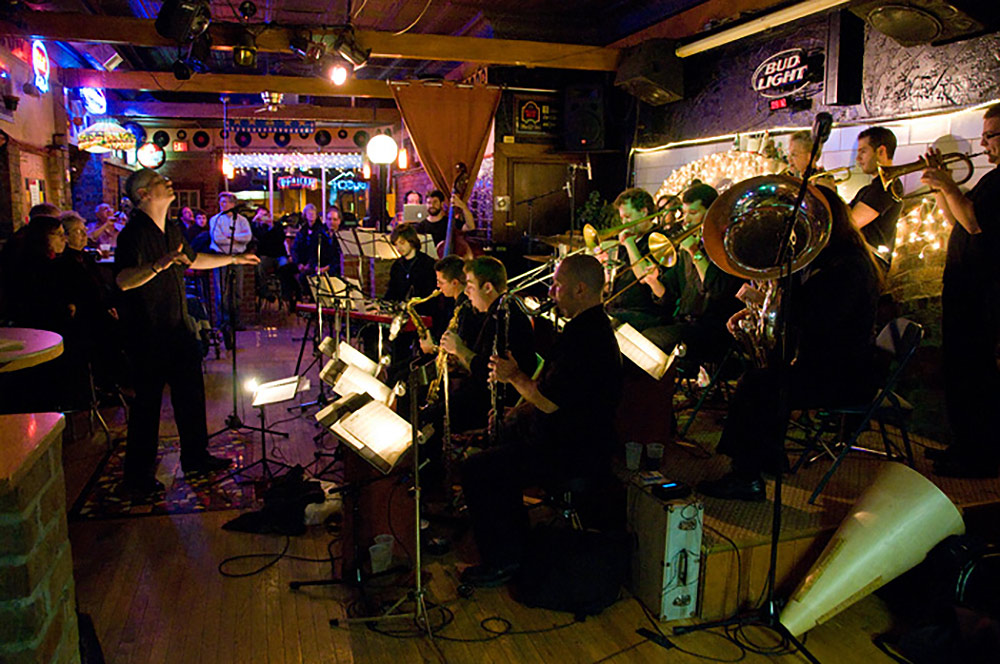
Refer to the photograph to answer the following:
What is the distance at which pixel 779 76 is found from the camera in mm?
6430

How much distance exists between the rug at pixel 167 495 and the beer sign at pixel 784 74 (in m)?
5.30

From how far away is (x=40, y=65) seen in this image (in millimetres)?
9867

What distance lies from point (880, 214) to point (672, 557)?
8.96ft

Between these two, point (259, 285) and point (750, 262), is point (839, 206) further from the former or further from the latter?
point (259, 285)

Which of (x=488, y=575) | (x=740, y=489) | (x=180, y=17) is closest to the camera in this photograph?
(x=488, y=575)

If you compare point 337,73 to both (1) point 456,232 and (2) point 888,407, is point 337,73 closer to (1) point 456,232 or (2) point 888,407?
(1) point 456,232

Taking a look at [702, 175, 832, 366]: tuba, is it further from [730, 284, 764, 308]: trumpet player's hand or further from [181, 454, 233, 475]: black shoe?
[181, 454, 233, 475]: black shoe

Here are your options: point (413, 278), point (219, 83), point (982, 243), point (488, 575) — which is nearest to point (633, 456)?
point (488, 575)

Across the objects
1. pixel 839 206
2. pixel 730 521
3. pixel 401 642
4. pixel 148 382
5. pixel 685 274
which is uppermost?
pixel 839 206

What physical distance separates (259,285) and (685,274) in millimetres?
7489

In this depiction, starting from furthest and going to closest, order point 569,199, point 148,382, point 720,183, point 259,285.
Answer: point 259,285
point 569,199
point 720,183
point 148,382

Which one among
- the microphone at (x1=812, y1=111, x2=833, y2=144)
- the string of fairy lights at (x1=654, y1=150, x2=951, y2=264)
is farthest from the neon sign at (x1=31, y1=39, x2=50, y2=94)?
the microphone at (x1=812, y1=111, x2=833, y2=144)

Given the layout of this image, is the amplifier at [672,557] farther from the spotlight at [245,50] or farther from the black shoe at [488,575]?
the spotlight at [245,50]

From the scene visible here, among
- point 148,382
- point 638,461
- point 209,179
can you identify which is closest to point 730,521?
point 638,461
